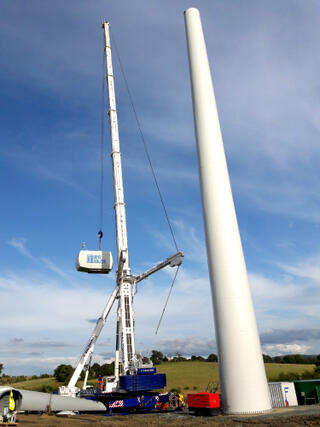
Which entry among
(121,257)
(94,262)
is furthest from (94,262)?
(121,257)

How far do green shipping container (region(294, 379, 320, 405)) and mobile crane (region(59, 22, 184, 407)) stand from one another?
10.8 meters

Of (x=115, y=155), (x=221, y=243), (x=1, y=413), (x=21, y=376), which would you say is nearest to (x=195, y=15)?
(x=221, y=243)

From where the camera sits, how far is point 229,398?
18078 millimetres

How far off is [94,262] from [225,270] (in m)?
21.1

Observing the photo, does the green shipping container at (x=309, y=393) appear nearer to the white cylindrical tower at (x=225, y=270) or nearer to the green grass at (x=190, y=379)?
the white cylindrical tower at (x=225, y=270)

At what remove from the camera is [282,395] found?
25.8m

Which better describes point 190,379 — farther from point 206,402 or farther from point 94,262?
point 206,402

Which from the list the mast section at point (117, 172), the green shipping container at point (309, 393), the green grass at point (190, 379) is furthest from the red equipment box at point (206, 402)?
the green grass at point (190, 379)

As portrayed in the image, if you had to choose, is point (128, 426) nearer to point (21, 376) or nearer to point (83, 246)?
point (83, 246)

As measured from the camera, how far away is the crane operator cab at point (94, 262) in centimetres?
3775

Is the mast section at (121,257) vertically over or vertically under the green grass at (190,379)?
over

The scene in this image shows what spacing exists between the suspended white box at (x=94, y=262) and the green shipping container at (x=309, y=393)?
2101cm

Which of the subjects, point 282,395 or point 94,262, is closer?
point 282,395

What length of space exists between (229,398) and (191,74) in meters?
19.8
